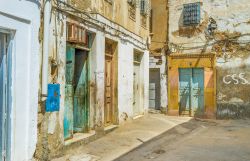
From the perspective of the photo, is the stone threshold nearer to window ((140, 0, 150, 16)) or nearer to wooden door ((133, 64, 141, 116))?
wooden door ((133, 64, 141, 116))

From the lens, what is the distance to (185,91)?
14289 millimetres

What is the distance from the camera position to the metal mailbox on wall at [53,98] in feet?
19.2

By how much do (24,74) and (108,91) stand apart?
411cm

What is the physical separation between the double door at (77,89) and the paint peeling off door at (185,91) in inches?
291

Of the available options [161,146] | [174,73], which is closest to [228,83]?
[174,73]

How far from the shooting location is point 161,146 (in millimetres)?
7652

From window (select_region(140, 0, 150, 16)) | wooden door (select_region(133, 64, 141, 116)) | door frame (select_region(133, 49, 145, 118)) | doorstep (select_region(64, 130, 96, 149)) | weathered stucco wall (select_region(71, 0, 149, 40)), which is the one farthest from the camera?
window (select_region(140, 0, 150, 16))

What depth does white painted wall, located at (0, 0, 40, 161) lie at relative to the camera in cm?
518

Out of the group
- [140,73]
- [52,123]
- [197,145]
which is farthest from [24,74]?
Answer: [140,73]

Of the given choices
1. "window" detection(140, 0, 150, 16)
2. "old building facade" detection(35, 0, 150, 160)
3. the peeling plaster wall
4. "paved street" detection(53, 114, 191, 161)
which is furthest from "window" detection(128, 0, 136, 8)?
the peeling plaster wall

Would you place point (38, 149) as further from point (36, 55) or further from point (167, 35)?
point (167, 35)

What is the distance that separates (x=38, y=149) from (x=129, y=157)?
189 centimetres

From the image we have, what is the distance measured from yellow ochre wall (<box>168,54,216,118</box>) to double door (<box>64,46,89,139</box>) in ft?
23.9

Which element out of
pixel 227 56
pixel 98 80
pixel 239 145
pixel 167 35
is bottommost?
pixel 239 145
